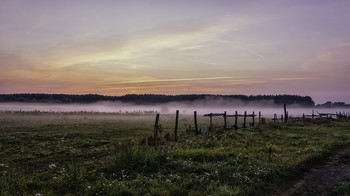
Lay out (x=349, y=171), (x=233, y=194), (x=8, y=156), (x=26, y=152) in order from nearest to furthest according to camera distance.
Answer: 1. (x=233, y=194)
2. (x=349, y=171)
3. (x=8, y=156)
4. (x=26, y=152)

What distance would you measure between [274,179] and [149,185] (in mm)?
5037

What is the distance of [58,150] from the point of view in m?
18.2

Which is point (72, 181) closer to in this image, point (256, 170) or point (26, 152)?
point (256, 170)

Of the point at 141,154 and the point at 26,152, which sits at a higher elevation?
the point at 141,154

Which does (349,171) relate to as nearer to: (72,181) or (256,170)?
(256,170)

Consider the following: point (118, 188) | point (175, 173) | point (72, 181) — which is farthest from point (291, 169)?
point (72, 181)

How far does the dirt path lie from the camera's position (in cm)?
897

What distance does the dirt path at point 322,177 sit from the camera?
897 centimetres

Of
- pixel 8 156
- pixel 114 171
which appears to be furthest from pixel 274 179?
pixel 8 156

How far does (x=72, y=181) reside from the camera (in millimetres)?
8875

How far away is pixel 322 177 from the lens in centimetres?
1070

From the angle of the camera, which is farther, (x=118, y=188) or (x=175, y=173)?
(x=175, y=173)

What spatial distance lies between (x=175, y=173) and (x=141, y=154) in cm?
198

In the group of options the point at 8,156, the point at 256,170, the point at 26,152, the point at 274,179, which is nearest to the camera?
the point at 274,179
